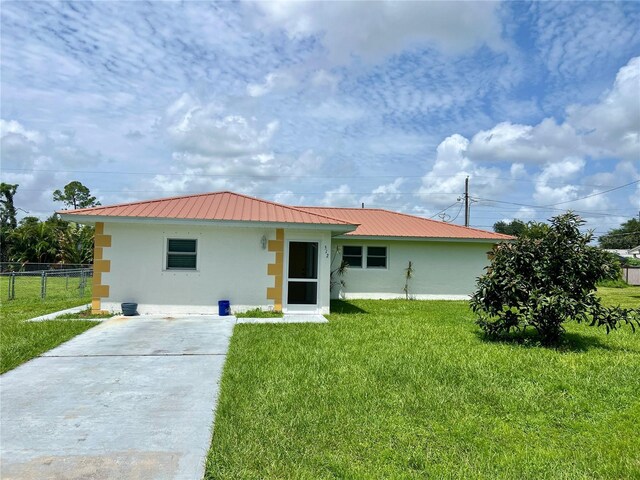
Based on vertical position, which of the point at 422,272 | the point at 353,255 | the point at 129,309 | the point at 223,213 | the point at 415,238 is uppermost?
the point at 223,213

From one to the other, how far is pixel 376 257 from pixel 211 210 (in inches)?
295

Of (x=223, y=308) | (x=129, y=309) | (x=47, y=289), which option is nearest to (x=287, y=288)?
(x=223, y=308)

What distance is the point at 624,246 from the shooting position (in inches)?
2781

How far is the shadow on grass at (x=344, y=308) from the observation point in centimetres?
1360

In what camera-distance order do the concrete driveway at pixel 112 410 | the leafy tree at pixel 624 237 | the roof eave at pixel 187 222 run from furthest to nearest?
the leafy tree at pixel 624 237, the roof eave at pixel 187 222, the concrete driveway at pixel 112 410

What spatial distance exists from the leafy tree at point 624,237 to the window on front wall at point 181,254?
7191cm

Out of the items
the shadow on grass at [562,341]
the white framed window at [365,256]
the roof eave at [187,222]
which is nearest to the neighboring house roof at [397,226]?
the white framed window at [365,256]

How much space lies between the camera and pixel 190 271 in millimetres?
12195

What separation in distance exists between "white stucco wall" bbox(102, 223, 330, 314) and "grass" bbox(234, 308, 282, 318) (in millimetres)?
165

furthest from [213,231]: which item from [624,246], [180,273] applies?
[624,246]

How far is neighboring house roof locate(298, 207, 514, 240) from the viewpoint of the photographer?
1784cm

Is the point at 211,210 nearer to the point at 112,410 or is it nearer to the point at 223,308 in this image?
the point at 223,308

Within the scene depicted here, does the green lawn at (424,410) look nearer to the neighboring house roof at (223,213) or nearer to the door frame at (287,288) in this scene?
the door frame at (287,288)

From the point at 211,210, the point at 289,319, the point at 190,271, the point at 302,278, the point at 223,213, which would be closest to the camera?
the point at 289,319
